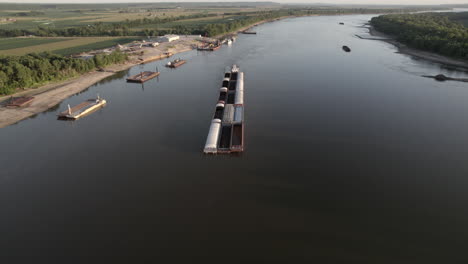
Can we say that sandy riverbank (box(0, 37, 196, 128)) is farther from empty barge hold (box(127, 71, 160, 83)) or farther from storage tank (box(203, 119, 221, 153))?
storage tank (box(203, 119, 221, 153))

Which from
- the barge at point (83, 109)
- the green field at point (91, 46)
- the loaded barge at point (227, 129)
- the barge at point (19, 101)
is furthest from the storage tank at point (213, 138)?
the green field at point (91, 46)

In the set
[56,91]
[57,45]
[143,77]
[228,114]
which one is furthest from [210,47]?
[228,114]

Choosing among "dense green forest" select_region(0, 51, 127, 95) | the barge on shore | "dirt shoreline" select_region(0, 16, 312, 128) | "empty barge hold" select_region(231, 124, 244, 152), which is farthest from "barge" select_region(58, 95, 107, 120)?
the barge on shore

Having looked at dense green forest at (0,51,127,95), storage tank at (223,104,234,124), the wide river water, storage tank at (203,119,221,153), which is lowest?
the wide river water

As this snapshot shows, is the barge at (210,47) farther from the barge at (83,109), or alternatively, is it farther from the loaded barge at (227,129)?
the barge at (83,109)

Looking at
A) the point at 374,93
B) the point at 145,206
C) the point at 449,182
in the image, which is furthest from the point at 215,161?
the point at 374,93
